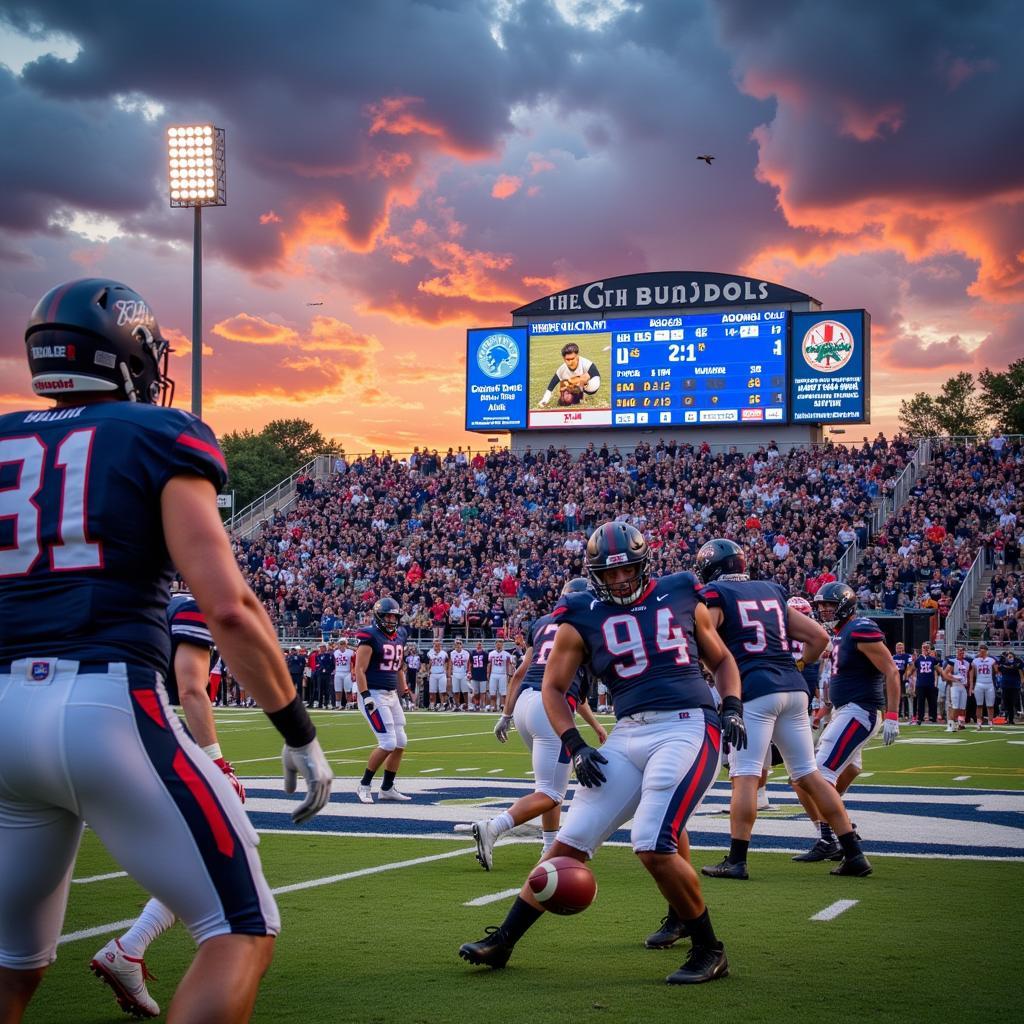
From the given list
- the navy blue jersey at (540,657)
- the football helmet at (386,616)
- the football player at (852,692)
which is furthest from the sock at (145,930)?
the football helmet at (386,616)

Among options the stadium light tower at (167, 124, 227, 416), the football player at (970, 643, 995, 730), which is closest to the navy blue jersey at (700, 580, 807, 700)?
the stadium light tower at (167, 124, 227, 416)

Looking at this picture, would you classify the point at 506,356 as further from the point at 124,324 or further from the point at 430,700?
the point at 124,324

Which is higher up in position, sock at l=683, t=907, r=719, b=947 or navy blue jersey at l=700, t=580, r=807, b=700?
navy blue jersey at l=700, t=580, r=807, b=700

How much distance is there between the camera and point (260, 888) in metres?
2.96

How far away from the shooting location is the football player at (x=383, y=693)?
39.2 feet

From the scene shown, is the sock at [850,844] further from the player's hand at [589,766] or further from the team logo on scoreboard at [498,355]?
the team logo on scoreboard at [498,355]

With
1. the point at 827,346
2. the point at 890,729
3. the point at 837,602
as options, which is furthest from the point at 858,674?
the point at 827,346

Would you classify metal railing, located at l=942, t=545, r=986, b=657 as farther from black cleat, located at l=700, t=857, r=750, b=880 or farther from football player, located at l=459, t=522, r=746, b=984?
football player, located at l=459, t=522, r=746, b=984

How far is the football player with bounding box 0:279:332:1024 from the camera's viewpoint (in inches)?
114

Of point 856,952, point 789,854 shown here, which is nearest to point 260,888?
point 856,952

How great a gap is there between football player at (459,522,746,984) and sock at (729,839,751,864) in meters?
2.01

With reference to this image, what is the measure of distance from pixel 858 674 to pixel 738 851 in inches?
82.9

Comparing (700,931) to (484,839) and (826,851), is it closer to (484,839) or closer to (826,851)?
(484,839)

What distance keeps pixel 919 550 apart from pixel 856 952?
24977 millimetres
